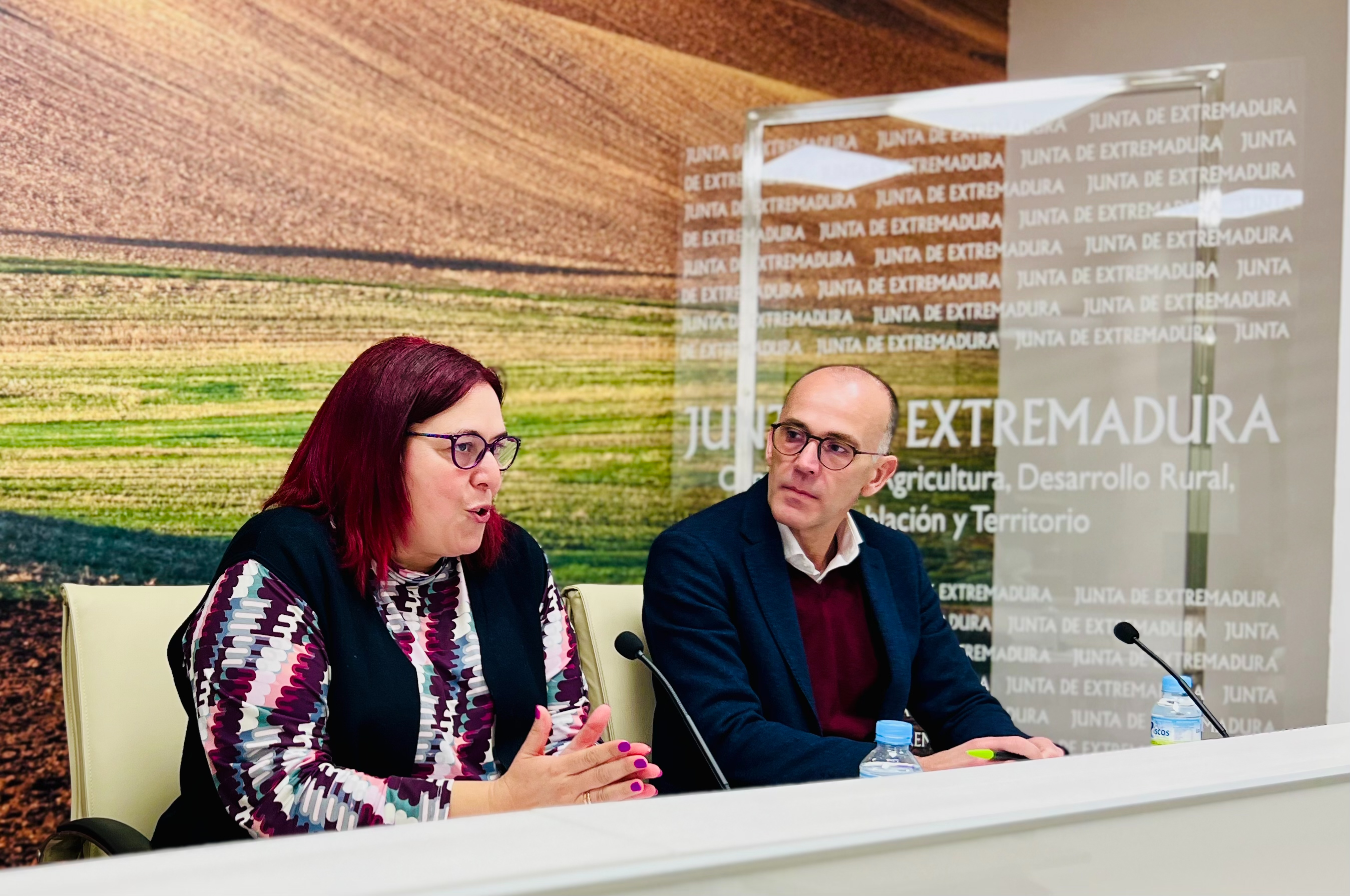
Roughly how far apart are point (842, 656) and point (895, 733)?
0.67 m

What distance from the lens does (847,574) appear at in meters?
2.44

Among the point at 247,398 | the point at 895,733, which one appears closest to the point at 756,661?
the point at 895,733

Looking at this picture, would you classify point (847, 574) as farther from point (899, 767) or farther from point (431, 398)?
point (431, 398)

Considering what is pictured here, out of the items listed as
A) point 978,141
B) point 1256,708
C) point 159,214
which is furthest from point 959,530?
point 159,214

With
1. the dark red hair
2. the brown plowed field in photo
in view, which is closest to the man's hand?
the dark red hair

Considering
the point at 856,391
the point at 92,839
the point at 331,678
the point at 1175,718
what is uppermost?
the point at 856,391

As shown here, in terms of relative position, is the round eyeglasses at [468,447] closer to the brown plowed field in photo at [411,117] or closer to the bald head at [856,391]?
the bald head at [856,391]

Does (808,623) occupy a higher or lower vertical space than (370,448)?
lower

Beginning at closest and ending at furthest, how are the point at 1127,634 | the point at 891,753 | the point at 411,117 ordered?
the point at 891,753, the point at 1127,634, the point at 411,117

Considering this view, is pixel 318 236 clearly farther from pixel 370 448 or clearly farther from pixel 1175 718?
pixel 1175 718

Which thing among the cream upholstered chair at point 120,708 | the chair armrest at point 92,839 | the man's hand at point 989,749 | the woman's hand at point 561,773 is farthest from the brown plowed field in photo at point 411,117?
the man's hand at point 989,749

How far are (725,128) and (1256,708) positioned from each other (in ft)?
6.92

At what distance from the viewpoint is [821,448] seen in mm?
2393

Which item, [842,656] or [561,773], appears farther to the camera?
[842,656]
